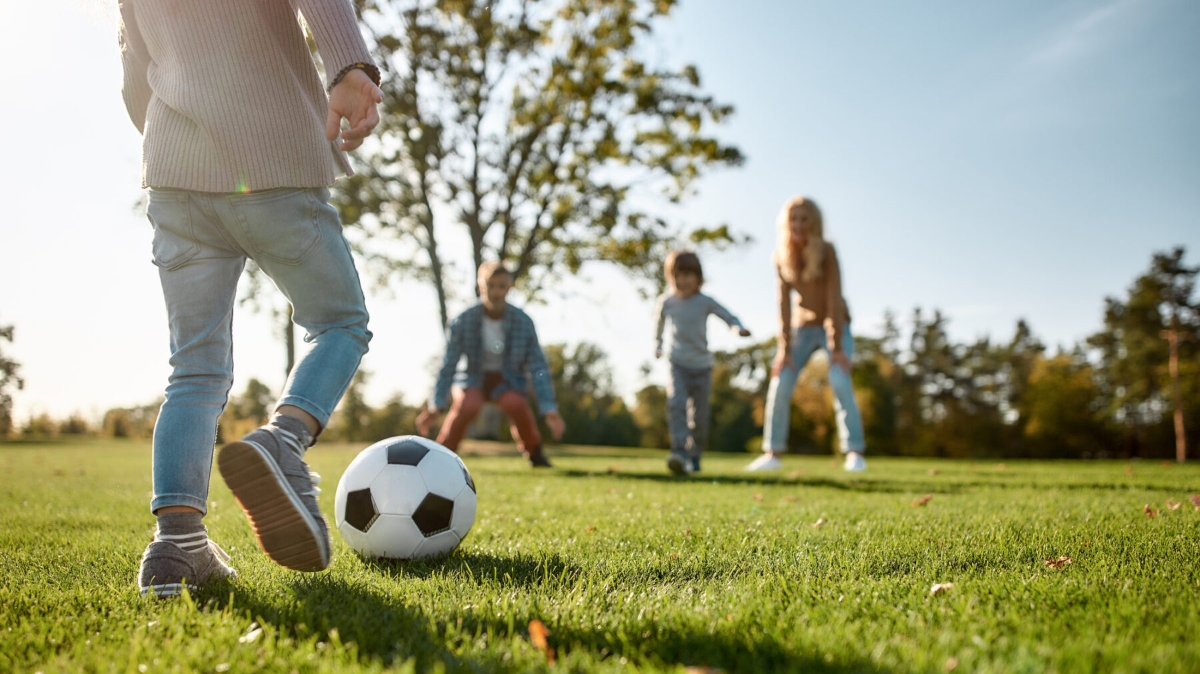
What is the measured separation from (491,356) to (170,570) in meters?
5.98

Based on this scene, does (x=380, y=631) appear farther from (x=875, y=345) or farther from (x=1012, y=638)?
(x=875, y=345)

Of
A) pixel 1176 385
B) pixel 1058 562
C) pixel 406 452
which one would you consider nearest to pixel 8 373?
pixel 406 452

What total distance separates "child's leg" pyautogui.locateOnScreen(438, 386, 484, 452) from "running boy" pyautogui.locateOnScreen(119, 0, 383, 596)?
17.7 ft

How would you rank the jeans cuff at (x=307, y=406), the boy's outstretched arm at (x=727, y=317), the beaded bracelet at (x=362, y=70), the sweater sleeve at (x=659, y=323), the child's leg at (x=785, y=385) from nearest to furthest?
the beaded bracelet at (x=362, y=70) → the jeans cuff at (x=307, y=406) → the boy's outstretched arm at (x=727, y=317) → the child's leg at (x=785, y=385) → the sweater sleeve at (x=659, y=323)

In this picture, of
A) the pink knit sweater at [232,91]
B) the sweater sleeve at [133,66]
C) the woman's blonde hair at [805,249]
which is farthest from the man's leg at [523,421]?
the pink knit sweater at [232,91]

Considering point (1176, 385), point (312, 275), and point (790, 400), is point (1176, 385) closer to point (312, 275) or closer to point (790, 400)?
point (790, 400)

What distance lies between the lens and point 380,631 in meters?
1.73

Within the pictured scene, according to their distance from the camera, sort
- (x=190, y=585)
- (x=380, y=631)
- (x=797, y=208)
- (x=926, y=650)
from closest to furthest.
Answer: (x=926, y=650), (x=380, y=631), (x=190, y=585), (x=797, y=208)

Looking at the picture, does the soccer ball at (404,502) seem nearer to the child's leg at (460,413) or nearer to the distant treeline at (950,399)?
the child's leg at (460,413)

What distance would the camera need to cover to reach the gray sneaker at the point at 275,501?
199 centimetres

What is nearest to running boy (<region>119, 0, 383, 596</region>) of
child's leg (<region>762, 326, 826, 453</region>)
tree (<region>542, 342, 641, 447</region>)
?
child's leg (<region>762, 326, 826, 453</region>)

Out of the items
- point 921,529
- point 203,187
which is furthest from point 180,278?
point 921,529

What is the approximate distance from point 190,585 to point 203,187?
118cm

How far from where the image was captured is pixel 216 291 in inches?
91.7
